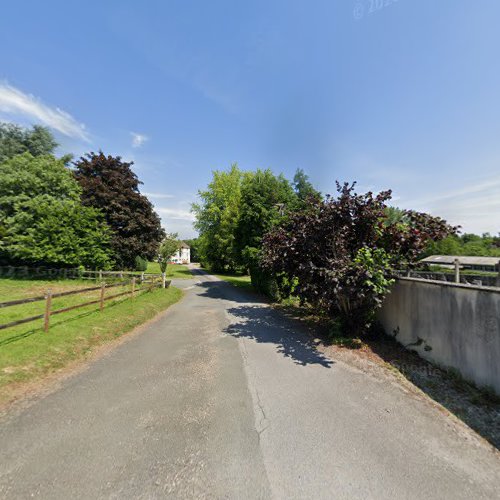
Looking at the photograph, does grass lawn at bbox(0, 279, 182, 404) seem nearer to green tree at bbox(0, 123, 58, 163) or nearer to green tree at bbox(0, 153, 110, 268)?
green tree at bbox(0, 153, 110, 268)

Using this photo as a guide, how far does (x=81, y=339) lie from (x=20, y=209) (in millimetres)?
18210

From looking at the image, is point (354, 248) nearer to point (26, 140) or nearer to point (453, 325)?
point (453, 325)

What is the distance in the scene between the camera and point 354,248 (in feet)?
24.3

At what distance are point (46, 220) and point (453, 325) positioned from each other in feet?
72.3

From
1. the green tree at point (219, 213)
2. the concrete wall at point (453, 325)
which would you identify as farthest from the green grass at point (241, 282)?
the concrete wall at point (453, 325)

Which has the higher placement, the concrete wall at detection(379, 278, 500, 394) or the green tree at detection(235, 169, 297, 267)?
the green tree at detection(235, 169, 297, 267)

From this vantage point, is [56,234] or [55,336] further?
[56,234]

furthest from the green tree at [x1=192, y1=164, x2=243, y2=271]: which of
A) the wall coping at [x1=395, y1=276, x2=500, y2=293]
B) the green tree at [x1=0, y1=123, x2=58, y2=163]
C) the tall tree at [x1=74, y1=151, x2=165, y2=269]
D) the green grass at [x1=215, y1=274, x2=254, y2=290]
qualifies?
the wall coping at [x1=395, y1=276, x2=500, y2=293]

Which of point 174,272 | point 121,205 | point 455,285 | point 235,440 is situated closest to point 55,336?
point 235,440

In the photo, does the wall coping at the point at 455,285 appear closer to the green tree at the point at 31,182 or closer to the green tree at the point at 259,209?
the green tree at the point at 259,209

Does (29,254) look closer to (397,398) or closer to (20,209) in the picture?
(20,209)

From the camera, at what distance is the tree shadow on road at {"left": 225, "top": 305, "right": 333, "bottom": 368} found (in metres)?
5.91

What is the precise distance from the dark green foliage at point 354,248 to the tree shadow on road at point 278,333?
126 centimetres

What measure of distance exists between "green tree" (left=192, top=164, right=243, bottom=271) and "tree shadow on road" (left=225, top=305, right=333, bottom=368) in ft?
66.4
